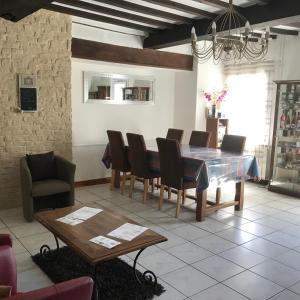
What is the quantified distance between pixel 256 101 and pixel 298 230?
2.90m

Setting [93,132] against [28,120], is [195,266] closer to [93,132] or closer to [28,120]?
[28,120]

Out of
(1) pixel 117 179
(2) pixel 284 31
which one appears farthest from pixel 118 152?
(2) pixel 284 31

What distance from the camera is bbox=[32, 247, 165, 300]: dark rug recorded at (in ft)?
8.09

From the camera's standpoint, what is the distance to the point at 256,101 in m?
6.11

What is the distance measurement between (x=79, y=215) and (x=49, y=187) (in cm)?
134

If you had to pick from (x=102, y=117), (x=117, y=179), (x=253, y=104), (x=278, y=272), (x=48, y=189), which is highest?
(x=253, y=104)

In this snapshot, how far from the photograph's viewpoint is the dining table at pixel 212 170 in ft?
12.8

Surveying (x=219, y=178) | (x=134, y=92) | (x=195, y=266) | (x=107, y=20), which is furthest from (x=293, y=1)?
(x=134, y=92)

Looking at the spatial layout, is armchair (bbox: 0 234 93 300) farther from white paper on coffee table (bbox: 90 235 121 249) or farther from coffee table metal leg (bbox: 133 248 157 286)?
coffee table metal leg (bbox: 133 248 157 286)

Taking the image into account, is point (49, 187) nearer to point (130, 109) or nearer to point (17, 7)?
point (17, 7)

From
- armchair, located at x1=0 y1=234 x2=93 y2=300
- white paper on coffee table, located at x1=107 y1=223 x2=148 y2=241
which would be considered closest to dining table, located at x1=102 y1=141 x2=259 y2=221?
white paper on coffee table, located at x1=107 y1=223 x2=148 y2=241

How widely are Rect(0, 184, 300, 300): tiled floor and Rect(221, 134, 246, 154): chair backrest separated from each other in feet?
2.76

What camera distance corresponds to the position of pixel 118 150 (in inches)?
201

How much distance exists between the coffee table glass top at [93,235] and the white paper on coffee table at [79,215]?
45 millimetres
